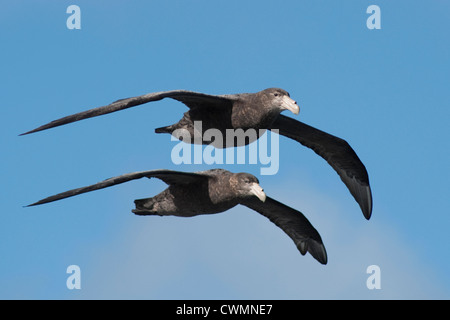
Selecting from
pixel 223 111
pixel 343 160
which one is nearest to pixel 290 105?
pixel 223 111

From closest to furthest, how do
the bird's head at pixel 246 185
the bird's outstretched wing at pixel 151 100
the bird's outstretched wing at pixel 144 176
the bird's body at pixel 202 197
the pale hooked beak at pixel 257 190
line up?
the bird's outstretched wing at pixel 151 100, the bird's outstretched wing at pixel 144 176, the pale hooked beak at pixel 257 190, the bird's head at pixel 246 185, the bird's body at pixel 202 197

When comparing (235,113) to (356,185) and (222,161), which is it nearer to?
(222,161)

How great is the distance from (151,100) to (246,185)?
9.41 ft

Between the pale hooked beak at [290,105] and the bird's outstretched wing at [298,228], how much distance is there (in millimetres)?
4408

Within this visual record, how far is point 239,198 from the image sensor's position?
85.6 ft

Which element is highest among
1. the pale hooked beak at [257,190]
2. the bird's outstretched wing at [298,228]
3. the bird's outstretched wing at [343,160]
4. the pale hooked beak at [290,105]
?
the pale hooked beak at [290,105]

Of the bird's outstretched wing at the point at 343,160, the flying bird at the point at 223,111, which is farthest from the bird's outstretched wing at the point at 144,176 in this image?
the bird's outstretched wing at the point at 343,160

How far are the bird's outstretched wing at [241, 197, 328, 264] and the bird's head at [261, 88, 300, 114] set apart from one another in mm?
4278

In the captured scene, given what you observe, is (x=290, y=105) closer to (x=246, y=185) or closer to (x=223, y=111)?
(x=223, y=111)

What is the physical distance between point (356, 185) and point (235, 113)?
578cm

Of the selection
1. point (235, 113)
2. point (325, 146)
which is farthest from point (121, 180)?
point (325, 146)

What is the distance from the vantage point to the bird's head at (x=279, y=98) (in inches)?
Result: 1030

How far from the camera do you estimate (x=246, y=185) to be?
2588 centimetres

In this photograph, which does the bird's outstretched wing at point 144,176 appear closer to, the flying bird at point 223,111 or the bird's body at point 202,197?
the bird's body at point 202,197
